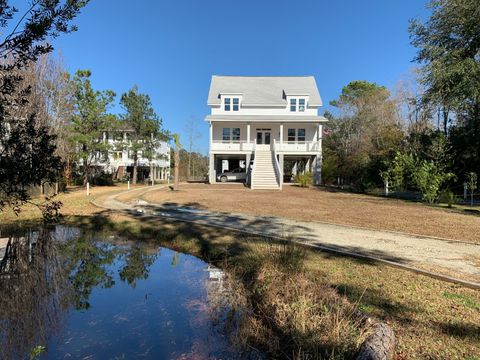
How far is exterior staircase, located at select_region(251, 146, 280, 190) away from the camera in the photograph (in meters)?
26.9

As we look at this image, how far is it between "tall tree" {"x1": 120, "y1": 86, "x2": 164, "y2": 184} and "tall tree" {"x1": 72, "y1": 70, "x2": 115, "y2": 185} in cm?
473

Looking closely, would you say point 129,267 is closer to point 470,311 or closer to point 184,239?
point 184,239

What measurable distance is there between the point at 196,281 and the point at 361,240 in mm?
4848

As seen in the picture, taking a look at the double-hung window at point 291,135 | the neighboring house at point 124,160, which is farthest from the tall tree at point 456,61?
the neighboring house at point 124,160

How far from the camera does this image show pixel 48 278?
7262mm

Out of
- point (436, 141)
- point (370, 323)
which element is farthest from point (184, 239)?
point (436, 141)

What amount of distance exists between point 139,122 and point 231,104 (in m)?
9.39

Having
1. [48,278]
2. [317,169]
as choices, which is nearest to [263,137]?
[317,169]

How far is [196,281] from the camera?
7.44 metres

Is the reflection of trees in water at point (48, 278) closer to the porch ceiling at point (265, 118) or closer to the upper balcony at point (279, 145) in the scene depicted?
the upper balcony at point (279, 145)

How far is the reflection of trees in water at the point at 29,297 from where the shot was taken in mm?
4763

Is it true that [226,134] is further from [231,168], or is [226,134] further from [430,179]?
[430,179]

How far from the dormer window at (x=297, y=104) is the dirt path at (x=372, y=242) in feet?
74.4

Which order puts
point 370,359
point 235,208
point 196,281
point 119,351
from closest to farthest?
point 370,359
point 119,351
point 196,281
point 235,208
